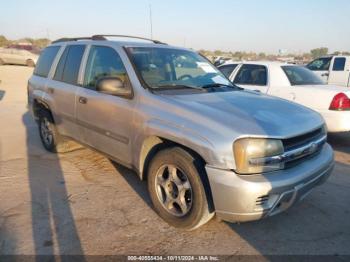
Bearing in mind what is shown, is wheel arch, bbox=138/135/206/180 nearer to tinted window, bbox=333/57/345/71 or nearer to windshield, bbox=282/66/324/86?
windshield, bbox=282/66/324/86

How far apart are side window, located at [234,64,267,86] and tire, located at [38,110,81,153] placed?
3.91m

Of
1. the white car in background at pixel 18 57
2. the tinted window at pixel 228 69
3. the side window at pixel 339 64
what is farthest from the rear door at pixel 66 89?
the white car in background at pixel 18 57

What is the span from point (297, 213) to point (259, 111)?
1.30 metres

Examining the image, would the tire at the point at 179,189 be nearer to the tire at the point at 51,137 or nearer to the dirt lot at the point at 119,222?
the dirt lot at the point at 119,222

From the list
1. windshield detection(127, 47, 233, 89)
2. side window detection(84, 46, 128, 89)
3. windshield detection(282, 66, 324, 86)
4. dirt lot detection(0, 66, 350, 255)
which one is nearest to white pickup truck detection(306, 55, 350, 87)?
windshield detection(282, 66, 324, 86)

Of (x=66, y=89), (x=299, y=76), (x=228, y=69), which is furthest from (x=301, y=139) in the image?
(x=228, y=69)

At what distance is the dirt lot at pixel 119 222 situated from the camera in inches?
117

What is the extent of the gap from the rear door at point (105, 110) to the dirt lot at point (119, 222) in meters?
0.57

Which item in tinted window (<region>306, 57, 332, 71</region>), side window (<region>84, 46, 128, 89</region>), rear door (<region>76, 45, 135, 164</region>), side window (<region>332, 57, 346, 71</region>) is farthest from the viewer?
tinted window (<region>306, 57, 332, 71</region>)

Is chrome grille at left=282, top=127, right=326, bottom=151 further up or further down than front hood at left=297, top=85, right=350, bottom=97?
further up

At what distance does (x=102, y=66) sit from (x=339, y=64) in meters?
11.9

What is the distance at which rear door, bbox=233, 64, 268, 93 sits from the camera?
22.7 ft

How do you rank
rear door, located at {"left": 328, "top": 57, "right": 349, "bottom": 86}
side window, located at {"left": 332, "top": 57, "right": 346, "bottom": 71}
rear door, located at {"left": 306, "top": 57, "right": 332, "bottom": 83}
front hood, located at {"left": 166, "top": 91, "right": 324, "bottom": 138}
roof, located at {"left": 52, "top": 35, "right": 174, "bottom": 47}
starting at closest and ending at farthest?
front hood, located at {"left": 166, "top": 91, "right": 324, "bottom": 138} → roof, located at {"left": 52, "top": 35, "right": 174, "bottom": 47} → rear door, located at {"left": 328, "top": 57, "right": 349, "bottom": 86} → side window, located at {"left": 332, "top": 57, "right": 346, "bottom": 71} → rear door, located at {"left": 306, "top": 57, "right": 332, "bottom": 83}

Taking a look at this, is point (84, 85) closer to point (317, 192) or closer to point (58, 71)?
point (58, 71)
